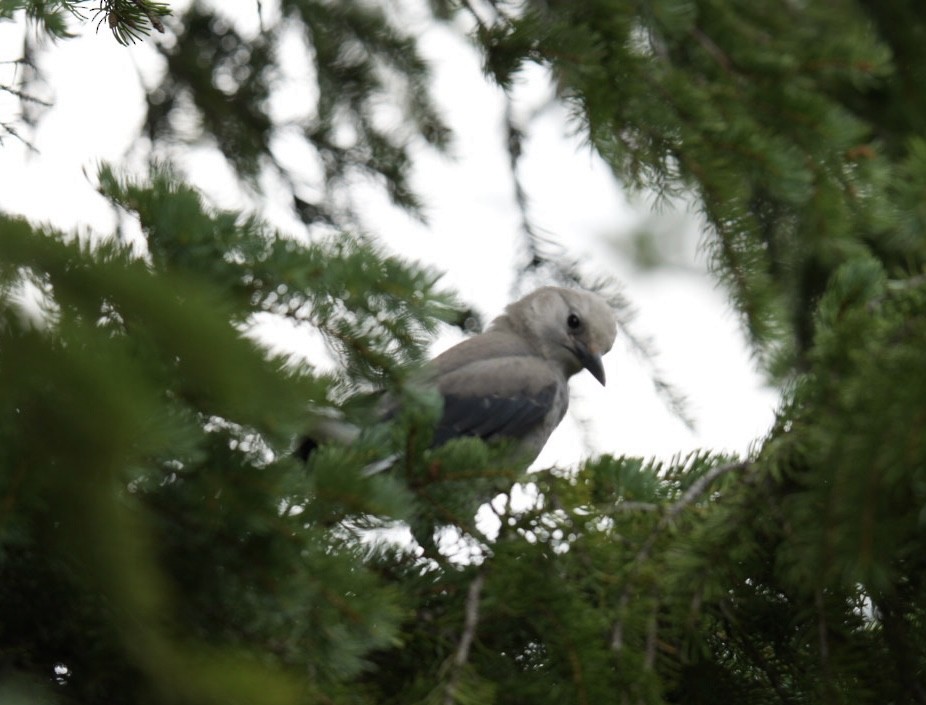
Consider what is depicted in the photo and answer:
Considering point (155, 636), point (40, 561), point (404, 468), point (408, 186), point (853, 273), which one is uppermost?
point (408, 186)

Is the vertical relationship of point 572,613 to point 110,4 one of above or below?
below

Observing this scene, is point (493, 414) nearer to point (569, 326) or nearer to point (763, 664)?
point (569, 326)

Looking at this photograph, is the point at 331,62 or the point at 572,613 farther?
the point at 331,62

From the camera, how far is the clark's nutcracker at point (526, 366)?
416 centimetres

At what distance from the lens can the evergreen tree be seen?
107 centimetres

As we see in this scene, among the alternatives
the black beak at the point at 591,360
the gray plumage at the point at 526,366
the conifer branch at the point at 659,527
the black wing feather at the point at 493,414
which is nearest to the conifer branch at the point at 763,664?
the conifer branch at the point at 659,527

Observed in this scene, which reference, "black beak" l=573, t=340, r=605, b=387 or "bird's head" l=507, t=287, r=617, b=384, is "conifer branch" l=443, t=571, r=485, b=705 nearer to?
"bird's head" l=507, t=287, r=617, b=384

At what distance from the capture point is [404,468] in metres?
2.01

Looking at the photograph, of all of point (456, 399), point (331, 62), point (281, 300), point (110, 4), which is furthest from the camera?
point (456, 399)

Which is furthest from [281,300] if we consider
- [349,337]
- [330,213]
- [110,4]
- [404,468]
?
[330,213]

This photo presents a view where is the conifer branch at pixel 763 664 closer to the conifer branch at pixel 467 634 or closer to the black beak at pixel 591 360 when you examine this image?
the conifer branch at pixel 467 634

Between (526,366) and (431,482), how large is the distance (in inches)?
96.7

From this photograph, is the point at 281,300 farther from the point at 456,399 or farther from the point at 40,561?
the point at 456,399

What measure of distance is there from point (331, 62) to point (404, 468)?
207cm
